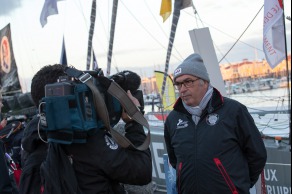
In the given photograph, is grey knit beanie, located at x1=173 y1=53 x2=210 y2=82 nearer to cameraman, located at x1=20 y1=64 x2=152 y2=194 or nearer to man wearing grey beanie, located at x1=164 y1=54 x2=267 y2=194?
man wearing grey beanie, located at x1=164 y1=54 x2=267 y2=194

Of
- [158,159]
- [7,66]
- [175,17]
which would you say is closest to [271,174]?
[158,159]

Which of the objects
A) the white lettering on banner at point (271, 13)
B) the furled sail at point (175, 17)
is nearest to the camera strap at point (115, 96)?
the white lettering on banner at point (271, 13)

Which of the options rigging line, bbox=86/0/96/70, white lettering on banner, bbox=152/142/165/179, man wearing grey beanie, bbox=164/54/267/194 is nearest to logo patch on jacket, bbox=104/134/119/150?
man wearing grey beanie, bbox=164/54/267/194

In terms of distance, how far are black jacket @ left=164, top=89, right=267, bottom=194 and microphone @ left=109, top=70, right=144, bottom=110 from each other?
0.77 m

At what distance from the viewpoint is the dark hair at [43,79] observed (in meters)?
1.76

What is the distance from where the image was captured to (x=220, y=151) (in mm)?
2420

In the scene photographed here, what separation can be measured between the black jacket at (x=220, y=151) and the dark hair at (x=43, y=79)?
1.13m

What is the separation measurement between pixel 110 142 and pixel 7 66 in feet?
44.7

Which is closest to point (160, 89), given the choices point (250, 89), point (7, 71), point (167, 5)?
point (167, 5)

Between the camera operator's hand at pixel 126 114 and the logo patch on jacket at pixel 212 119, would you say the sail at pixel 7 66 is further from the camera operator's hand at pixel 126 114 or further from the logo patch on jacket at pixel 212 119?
the camera operator's hand at pixel 126 114

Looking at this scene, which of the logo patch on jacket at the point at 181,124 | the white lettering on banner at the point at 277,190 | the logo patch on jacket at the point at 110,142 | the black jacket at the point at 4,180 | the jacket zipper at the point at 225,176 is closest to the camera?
the logo patch on jacket at the point at 110,142

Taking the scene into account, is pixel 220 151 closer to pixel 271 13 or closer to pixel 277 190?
pixel 277 190

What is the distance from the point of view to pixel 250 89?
21.3 meters

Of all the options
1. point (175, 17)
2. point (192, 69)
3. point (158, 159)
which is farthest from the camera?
point (175, 17)
